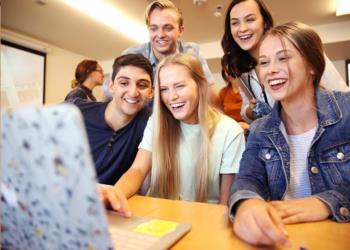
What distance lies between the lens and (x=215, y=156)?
1179mm

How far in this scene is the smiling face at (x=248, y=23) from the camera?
1529 millimetres

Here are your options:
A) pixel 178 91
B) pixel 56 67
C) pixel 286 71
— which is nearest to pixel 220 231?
pixel 286 71

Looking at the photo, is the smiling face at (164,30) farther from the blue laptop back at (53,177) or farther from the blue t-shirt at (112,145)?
the blue laptop back at (53,177)

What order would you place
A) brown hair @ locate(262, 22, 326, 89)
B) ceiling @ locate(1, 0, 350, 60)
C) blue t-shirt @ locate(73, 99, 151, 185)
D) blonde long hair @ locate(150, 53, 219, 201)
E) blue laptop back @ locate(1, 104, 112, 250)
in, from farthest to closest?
ceiling @ locate(1, 0, 350, 60), blue t-shirt @ locate(73, 99, 151, 185), blonde long hair @ locate(150, 53, 219, 201), brown hair @ locate(262, 22, 326, 89), blue laptop back @ locate(1, 104, 112, 250)

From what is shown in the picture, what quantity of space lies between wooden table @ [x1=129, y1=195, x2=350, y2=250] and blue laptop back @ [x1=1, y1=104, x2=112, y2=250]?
0.30 meters

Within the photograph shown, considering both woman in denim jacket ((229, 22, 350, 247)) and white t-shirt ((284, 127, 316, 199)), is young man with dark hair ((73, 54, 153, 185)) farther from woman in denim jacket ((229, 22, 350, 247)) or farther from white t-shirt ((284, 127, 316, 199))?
white t-shirt ((284, 127, 316, 199))

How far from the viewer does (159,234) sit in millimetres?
554

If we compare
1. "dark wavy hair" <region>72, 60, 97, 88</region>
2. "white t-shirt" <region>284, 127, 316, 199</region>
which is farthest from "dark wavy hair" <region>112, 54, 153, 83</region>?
"dark wavy hair" <region>72, 60, 97, 88</region>

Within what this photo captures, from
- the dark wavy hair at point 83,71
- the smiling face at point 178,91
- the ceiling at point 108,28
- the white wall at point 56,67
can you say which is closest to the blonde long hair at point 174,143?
the smiling face at point 178,91

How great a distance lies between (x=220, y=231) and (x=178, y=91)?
2.46ft

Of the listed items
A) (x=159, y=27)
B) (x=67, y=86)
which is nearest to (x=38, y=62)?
(x=67, y=86)

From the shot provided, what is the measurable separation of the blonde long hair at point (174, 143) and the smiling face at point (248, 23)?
403mm

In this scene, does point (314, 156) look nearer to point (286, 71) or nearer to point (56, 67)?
point (286, 71)

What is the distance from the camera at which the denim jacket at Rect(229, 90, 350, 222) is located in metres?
0.81
